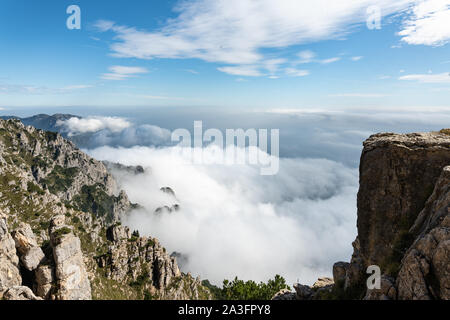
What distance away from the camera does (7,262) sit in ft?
165

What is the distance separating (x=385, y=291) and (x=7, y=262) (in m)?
66.3

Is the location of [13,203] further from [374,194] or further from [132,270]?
[374,194]

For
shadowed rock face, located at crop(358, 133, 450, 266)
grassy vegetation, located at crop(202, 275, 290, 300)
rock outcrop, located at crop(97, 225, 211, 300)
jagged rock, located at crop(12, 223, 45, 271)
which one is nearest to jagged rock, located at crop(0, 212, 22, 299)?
jagged rock, located at crop(12, 223, 45, 271)

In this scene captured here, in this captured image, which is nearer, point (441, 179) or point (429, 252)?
point (429, 252)

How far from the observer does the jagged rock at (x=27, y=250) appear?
55.8 metres

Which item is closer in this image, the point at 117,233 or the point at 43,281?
the point at 43,281

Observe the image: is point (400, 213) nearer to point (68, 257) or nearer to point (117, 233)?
point (68, 257)

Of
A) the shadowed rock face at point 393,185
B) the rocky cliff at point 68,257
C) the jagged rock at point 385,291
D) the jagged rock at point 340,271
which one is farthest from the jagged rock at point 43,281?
the jagged rock at point 385,291

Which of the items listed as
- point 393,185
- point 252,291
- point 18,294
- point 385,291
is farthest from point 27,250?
point 393,185

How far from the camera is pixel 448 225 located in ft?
59.2

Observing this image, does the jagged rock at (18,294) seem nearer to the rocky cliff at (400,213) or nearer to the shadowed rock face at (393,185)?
the rocky cliff at (400,213)
